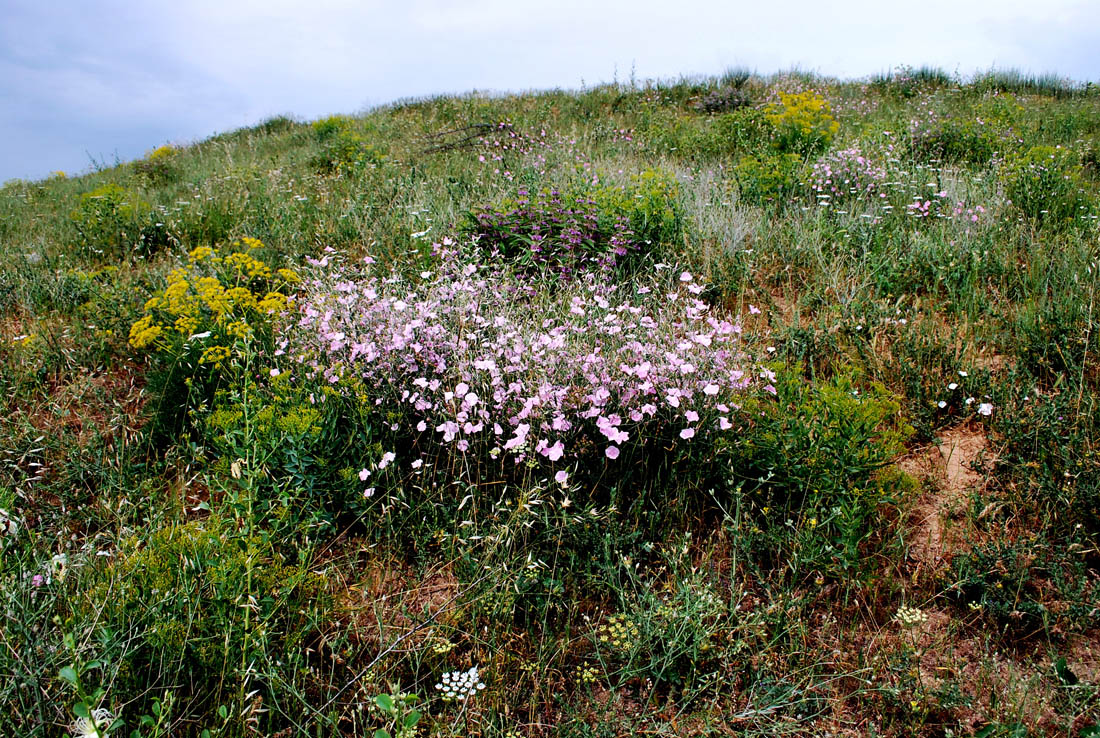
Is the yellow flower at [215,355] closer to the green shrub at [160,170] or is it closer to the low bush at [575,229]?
the low bush at [575,229]

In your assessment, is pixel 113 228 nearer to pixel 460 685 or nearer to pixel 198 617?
pixel 198 617

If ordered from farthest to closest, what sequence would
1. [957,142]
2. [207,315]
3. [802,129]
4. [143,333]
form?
[957,142] → [802,129] → [207,315] → [143,333]

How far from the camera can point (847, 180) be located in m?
5.91

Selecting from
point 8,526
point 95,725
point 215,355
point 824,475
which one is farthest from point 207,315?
point 824,475

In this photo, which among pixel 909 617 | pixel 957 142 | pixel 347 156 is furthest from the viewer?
pixel 347 156

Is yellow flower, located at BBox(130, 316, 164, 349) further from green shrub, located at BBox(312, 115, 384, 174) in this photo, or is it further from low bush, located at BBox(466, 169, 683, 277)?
green shrub, located at BBox(312, 115, 384, 174)

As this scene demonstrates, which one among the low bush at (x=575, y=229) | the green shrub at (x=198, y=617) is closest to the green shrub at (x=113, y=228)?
the low bush at (x=575, y=229)

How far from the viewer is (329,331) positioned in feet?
10.5

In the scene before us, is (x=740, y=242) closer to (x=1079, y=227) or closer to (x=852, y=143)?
(x=1079, y=227)

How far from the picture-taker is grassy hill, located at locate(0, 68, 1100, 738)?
1968mm

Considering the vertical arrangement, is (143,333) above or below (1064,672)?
above

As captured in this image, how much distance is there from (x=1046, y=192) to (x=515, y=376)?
5431mm

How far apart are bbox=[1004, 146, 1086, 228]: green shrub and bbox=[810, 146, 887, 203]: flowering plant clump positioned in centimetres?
112

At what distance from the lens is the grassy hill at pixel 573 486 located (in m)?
1.97
